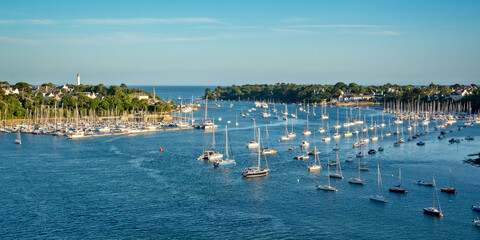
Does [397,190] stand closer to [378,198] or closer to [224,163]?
[378,198]

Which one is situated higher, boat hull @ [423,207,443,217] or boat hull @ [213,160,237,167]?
boat hull @ [213,160,237,167]

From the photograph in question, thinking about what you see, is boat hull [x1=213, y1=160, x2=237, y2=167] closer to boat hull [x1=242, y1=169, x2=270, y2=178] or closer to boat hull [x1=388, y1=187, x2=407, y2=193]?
boat hull [x1=242, y1=169, x2=270, y2=178]

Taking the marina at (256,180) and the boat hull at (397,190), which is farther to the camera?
the boat hull at (397,190)

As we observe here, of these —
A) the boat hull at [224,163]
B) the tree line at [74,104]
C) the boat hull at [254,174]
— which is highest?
→ the tree line at [74,104]

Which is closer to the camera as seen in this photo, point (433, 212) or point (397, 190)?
point (433, 212)

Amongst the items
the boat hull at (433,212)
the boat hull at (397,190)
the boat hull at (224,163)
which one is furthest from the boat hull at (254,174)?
the boat hull at (433,212)

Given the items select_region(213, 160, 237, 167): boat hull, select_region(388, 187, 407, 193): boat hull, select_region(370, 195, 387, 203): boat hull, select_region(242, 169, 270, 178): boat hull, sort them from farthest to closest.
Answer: select_region(213, 160, 237, 167): boat hull
select_region(242, 169, 270, 178): boat hull
select_region(388, 187, 407, 193): boat hull
select_region(370, 195, 387, 203): boat hull

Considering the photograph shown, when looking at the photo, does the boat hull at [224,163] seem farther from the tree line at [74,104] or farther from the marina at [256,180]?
the tree line at [74,104]

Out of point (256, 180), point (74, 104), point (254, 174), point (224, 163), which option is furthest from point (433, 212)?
point (74, 104)

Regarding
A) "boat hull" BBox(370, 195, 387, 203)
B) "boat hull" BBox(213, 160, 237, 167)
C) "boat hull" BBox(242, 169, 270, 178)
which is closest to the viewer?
"boat hull" BBox(370, 195, 387, 203)

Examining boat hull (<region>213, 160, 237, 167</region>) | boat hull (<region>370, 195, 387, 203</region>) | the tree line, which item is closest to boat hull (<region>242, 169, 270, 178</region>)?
boat hull (<region>213, 160, 237, 167</region>)

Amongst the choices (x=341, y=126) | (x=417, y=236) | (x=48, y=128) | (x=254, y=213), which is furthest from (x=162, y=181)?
(x=341, y=126)
